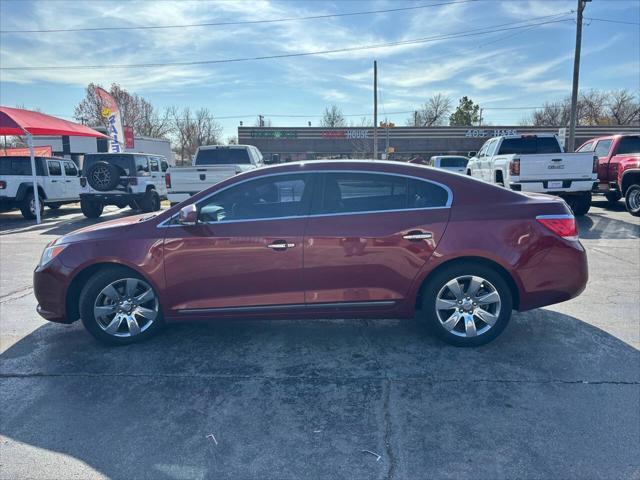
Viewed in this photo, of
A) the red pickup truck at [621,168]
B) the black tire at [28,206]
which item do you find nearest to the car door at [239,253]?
the red pickup truck at [621,168]

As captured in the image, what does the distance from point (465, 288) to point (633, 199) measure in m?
10.9

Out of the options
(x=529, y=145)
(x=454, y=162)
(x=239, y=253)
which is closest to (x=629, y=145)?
(x=529, y=145)

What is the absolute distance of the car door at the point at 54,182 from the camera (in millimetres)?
14318

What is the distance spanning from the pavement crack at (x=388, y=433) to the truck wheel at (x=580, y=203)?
34.3 feet

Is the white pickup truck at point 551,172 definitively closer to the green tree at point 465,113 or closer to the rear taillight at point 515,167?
the rear taillight at point 515,167

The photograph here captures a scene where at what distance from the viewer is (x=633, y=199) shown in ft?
38.6

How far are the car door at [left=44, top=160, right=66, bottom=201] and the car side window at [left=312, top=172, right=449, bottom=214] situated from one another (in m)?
13.8

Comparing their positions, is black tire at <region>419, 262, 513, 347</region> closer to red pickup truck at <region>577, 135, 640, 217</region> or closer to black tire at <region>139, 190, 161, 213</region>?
red pickup truck at <region>577, 135, 640, 217</region>

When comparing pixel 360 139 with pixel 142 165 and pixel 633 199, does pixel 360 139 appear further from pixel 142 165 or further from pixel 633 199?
pixel 633 199

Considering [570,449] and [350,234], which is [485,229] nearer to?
[350,234]

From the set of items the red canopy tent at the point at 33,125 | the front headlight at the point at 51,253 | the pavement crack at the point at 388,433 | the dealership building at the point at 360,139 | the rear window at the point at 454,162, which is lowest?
the pavement crack at the point at 388,433

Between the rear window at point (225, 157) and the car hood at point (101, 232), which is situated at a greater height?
the rear window at point (225, 157)

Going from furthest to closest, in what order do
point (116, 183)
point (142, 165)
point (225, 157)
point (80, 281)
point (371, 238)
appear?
point (142, 165) < point (116, 183) < point (225, 157) < point (80, 281) < point (371, 238)

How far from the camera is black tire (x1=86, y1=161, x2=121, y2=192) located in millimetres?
13016
